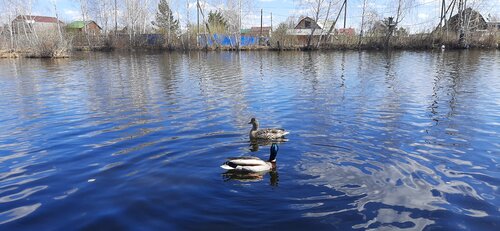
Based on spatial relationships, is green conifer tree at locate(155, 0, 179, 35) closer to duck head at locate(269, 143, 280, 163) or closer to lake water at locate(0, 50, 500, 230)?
lake water at locate(0, 50, 500, 230)

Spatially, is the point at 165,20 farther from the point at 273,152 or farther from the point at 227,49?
the point at 273,152

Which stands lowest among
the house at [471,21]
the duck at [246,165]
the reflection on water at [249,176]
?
the reflection on water at [249,176]

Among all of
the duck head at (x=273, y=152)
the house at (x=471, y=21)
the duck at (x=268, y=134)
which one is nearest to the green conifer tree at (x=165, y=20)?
the house at (x=471, y=21)

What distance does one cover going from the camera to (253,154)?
9.23 metres

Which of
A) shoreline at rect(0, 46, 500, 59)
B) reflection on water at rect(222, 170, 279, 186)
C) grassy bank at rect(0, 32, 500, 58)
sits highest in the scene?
grassy bank at rect(0, 32, 500, 58)

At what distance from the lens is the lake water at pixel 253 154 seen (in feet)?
19.7

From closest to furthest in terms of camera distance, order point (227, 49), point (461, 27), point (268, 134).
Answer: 1. point (268, 134)
2. point (461, 27)
3. point (227, 49)

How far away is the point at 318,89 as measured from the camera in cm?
1858

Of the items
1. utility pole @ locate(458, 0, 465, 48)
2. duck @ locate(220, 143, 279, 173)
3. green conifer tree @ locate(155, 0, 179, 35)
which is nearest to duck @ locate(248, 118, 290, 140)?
duck @ locate(220, 143, 279, 173)

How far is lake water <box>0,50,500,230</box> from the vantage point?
19.7 ft

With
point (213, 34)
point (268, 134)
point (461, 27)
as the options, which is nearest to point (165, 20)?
point (213, 34)

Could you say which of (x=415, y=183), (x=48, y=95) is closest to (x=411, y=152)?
(x=415, y=183)

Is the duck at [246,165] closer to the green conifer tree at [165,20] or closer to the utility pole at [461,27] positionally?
the utility pole at [461,27]

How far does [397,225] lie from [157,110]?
33.9 ft
